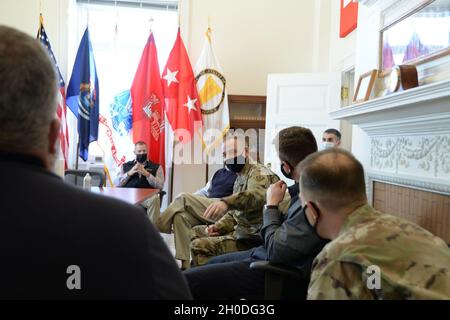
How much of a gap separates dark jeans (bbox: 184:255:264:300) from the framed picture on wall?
10.2 ft

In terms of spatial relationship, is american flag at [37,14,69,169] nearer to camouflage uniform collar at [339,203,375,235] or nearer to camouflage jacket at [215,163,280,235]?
camouflage jacket at [215,163,280,235]

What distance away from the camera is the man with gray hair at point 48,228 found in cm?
56

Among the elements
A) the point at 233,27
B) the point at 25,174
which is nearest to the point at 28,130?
the point at 25,174

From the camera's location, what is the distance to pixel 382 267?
0.87m

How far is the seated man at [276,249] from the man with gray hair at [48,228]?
874mm

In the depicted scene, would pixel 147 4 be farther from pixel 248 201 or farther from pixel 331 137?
pixel 248 201

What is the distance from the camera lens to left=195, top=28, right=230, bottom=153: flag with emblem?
4535mm

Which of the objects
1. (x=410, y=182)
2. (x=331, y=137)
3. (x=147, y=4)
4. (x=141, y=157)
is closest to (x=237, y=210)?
(x=410, y=182)

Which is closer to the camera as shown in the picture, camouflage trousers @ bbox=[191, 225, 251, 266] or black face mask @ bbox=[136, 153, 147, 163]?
camouflage trousers @ bbox=[191, 225, 251, 266]

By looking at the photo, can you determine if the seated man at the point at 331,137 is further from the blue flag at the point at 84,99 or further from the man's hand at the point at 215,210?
the blue flag at the point at 84,99

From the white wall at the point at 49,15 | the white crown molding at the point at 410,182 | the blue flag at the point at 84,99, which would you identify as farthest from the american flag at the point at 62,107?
the white crown molding at the point at 410,182

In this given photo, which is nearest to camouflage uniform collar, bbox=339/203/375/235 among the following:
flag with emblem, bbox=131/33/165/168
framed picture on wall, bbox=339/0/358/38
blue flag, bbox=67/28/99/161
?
framed picture on wall, bbox=339/0/358/38

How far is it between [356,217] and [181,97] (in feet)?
12.1

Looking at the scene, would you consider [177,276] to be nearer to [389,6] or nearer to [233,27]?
[389,6]
